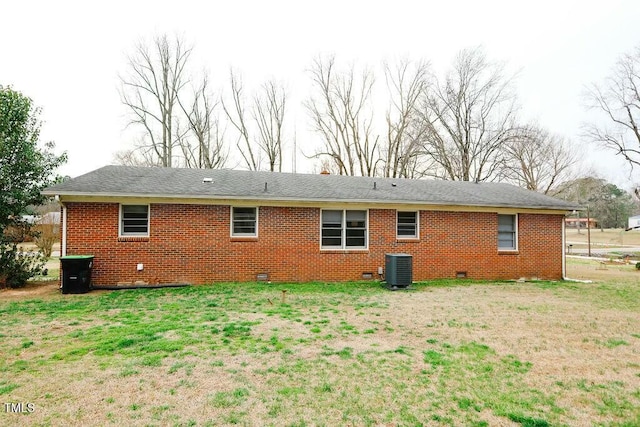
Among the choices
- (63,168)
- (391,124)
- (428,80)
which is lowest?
(63,168)

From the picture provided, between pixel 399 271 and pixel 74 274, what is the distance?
8842 mm

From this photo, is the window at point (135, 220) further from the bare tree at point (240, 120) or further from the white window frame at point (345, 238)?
the bare tree at point (240, 120)

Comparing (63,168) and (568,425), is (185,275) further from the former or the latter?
(568,425)

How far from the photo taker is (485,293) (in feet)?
32.6

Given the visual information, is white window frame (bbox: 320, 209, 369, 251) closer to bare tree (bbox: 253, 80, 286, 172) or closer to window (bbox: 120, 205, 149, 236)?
window (bbox: 120, 205, 149, 236)

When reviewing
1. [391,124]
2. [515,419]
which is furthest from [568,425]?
[391,124]

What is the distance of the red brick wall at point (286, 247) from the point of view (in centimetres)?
1016

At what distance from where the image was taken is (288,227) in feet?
36.9

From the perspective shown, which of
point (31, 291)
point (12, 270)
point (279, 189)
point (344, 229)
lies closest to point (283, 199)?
point (279, 189)

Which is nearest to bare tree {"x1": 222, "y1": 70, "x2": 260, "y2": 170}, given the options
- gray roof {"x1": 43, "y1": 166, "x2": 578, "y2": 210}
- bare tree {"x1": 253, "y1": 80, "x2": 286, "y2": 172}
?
bare tree {"x1": 253, "y1": 80, "x2": 286, "y2": 172}

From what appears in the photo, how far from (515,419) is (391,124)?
1130 inches

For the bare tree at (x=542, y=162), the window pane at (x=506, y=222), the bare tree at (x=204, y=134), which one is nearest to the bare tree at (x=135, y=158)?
the bare tree at (x=204, y=134)

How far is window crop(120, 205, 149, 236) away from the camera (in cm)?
1039

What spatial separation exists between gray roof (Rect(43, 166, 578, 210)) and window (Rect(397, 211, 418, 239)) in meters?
0.65
